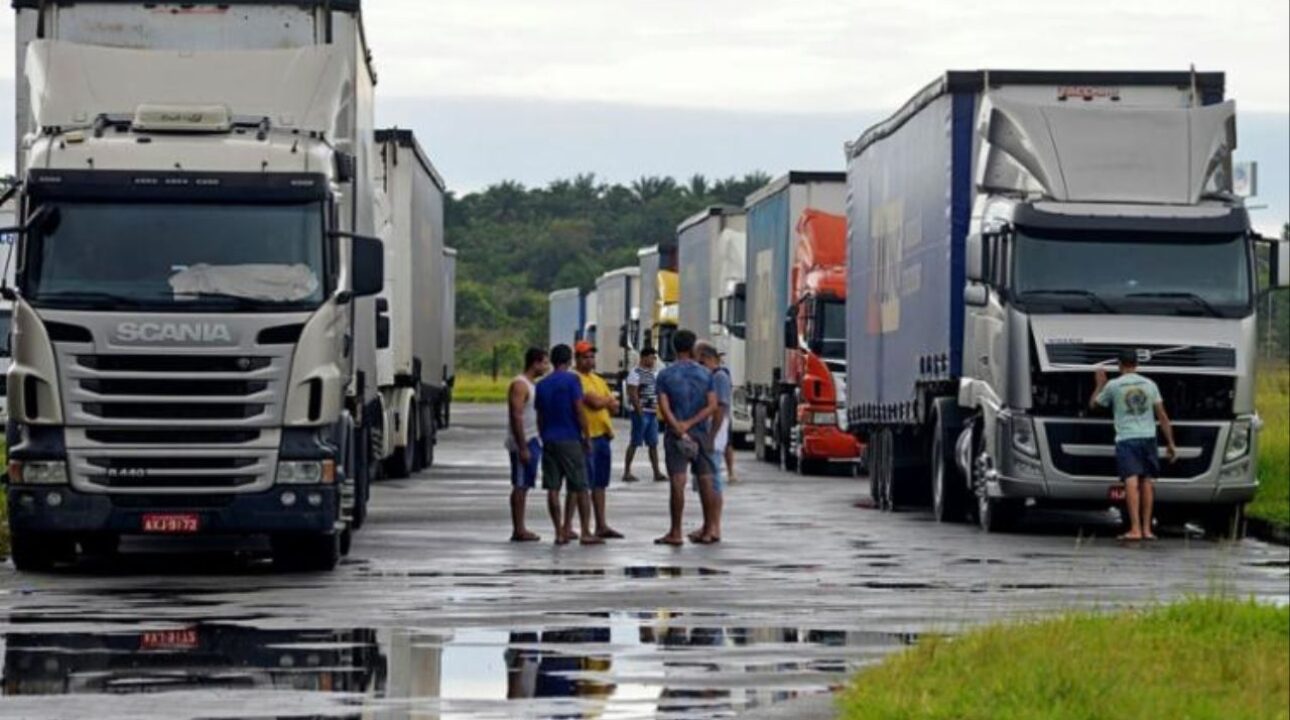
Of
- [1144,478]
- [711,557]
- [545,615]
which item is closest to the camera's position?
[545,615]

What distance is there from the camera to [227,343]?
23.2 metres

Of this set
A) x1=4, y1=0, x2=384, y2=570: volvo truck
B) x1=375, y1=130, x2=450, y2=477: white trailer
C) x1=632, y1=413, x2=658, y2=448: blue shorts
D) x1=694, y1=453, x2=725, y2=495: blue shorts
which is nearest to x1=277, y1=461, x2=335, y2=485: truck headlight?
x1=4, y1=0, x2=384, y2=570: volvo truck

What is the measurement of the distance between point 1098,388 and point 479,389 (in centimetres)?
9270

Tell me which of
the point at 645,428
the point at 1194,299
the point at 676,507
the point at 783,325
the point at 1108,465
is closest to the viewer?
the point at 676,507

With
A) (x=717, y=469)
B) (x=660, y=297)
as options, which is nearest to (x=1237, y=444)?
(x=717, y=469)

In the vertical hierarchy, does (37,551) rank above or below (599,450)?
below

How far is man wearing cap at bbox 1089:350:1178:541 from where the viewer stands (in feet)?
93.5

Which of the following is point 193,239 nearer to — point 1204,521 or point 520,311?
point 1204,521

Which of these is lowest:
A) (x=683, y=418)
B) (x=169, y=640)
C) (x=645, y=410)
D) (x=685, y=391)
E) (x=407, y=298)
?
(x=169, y=640)

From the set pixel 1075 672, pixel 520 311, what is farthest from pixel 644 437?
pixel 520 311

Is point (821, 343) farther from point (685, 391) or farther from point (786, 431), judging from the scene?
point (685, 391)

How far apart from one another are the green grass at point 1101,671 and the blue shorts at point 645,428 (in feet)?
89.1

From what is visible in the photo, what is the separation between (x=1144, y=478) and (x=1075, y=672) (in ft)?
51.2

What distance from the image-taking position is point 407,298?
4106 cm
